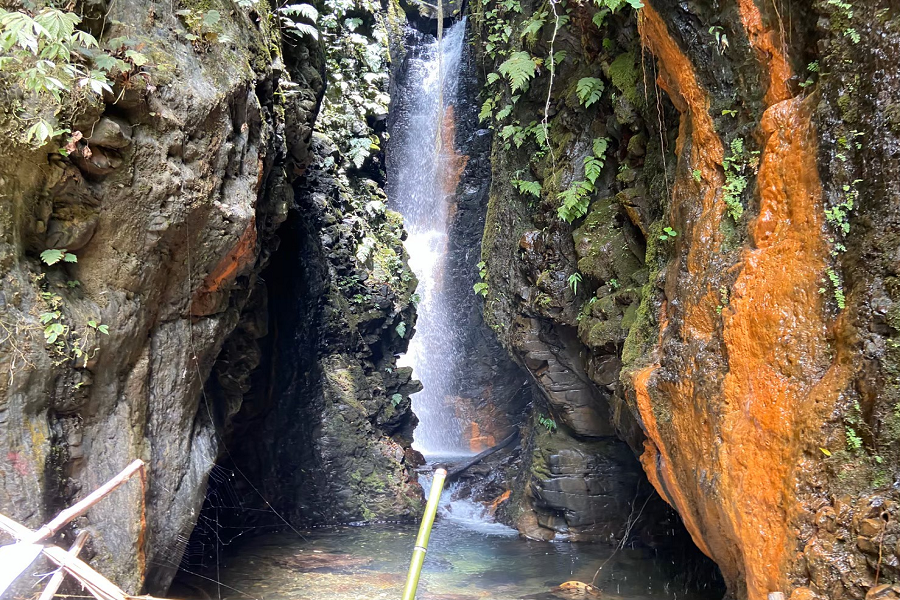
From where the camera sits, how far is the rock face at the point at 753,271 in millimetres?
Result: 4445

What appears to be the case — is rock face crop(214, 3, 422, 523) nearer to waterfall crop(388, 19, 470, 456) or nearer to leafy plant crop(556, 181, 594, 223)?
leafy plant crop(556, 181, 594, 223)

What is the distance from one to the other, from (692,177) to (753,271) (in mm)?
1469

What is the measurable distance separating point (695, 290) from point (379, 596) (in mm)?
5404

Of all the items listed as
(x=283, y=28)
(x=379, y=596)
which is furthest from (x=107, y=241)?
(x=379, y=596)

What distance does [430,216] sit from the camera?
21.1m

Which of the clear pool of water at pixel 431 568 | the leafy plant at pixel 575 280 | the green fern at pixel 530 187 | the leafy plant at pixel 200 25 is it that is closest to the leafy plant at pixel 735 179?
the leafy plant at pixel 575 280

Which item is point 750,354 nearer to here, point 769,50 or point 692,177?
point 692,177

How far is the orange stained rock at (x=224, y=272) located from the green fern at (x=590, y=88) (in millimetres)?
5164

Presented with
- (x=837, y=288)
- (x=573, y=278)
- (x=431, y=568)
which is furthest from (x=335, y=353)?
(x=837, y=288)

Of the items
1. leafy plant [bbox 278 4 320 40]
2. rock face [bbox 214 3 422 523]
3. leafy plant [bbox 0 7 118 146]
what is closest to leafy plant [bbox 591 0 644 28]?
leafy plant [bbox 278 4 320 40]

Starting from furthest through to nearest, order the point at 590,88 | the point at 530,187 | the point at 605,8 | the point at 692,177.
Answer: the point at 530,187
the point at 590,88
the point at 605,8
the point at 692,177

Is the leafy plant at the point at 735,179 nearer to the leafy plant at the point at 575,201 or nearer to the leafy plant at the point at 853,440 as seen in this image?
the leafy plant at the point at 853,440

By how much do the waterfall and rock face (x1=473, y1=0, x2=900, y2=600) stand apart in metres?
11.2

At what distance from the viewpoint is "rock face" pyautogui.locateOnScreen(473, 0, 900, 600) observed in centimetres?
445
